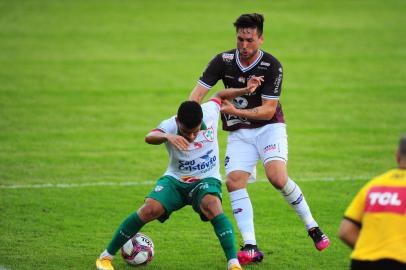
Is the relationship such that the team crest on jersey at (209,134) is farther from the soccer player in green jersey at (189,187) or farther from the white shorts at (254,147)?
the white shorts at (254,147)

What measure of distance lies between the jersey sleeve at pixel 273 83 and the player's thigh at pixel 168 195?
165 centimetres

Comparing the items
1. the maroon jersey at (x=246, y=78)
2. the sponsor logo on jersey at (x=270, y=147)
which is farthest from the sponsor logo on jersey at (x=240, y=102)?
the sponsor logo on jersey at (x=270, y=147)

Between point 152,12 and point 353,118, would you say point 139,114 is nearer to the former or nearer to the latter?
point 353,118

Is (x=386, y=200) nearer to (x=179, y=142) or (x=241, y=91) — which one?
(x=179, y=142)

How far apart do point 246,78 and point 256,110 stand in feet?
1.59

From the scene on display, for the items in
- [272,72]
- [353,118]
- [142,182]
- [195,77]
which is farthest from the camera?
[195,77]

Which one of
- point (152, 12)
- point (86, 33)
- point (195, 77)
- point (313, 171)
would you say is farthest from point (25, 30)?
point (313, 171)

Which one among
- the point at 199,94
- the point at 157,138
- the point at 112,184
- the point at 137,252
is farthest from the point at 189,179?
the point at 112,184

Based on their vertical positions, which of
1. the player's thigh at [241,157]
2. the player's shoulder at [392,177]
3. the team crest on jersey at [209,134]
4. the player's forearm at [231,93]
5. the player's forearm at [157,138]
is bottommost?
the player's thigh at [241,157]

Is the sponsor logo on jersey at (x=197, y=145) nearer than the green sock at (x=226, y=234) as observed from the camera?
No

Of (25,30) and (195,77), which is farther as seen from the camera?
(25,30)

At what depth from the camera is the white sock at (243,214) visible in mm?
9430

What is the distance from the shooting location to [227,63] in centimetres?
981

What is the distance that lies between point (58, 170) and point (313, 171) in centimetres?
457
